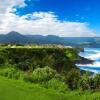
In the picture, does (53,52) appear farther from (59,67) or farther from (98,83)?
(98,83)

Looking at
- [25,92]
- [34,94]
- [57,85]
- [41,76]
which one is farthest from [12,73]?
[34,94]

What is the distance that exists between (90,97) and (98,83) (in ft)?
9.37

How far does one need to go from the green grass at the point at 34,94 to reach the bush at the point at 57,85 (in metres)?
0.89

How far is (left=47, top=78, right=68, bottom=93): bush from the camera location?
48.4ft

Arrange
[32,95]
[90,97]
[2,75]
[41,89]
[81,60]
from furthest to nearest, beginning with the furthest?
Result: [81,60] → [2,75] → [41,89] → [32,95] → [90,97]

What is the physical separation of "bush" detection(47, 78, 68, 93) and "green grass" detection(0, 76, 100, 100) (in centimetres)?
89

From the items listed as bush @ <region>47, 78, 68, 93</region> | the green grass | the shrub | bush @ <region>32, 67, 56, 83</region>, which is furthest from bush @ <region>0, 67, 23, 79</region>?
the green grass

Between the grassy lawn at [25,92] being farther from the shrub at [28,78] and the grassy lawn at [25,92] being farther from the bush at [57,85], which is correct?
the shrub at [28,78]

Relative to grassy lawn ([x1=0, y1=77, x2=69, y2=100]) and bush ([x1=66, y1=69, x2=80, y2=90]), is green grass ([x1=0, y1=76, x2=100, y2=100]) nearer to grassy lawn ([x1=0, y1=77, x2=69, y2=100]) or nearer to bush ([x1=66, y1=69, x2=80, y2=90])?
grassy lawn ([x1=0, y1=77, x2=69, y2=100])

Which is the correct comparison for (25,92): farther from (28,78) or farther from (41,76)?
(41,76)

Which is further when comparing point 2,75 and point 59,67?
point 59,67

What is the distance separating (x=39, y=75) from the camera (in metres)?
17.3

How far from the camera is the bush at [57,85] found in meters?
14.8

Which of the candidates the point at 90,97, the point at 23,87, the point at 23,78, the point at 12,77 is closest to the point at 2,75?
the point at 12,77
